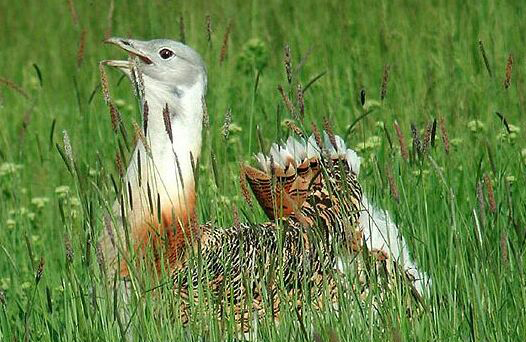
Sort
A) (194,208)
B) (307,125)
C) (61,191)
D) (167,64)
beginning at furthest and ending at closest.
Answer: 1. (307,125)
2. (61,191)
3. (167,64)
4. (194,208)

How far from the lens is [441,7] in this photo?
261 inches

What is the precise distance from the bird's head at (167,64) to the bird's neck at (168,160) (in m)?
0.03

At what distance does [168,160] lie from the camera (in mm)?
4078

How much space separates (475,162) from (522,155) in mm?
491

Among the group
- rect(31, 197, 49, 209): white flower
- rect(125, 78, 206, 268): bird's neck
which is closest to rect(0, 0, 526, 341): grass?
rect(31, 197, 49, 209): white flower

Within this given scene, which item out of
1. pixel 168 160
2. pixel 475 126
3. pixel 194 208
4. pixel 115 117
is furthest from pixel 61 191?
pixel 115 117

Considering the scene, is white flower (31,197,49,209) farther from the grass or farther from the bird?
the bird

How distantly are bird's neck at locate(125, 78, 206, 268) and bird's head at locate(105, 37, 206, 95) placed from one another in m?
0.03

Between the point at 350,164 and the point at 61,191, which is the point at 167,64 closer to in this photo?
the point at 350,164

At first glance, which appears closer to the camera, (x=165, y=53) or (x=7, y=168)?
(x=165, y=53)

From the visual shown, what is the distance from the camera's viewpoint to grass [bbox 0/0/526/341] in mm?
3412

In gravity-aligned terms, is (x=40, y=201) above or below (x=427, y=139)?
above

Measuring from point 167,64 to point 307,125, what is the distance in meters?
1.51

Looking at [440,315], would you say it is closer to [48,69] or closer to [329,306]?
[329,306]
